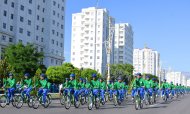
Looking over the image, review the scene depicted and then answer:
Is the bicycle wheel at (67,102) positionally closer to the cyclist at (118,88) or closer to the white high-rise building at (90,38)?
the cyclist at (118,88)

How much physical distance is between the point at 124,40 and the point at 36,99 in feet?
493

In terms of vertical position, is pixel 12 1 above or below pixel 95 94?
above

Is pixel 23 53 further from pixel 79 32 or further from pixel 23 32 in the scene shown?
pixel 79 32

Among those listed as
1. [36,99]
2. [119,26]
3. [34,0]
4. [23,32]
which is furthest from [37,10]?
[119,26]

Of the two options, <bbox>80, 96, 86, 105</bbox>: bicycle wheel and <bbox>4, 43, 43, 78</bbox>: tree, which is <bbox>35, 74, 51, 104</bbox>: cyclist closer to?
<bbox>80, 96, 86, 105</bbox>: bicycle wheel

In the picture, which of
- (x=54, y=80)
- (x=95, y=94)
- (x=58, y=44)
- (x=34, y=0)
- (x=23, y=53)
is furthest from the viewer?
(x=58, y=44)

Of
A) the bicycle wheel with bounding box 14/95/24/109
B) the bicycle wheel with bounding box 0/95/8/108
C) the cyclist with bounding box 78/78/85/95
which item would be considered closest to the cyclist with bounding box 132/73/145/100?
the cyclist with bounding box 78/78/85/95

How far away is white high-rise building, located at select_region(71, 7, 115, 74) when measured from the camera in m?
140

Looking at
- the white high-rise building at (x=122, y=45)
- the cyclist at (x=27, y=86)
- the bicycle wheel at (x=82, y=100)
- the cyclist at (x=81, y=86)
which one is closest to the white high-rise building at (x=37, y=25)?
the cyclist at (x=81, y=86)

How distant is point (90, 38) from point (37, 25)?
211 feet

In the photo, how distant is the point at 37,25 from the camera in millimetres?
80438

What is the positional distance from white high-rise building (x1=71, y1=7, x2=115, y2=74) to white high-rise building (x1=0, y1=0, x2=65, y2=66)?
4950 cm

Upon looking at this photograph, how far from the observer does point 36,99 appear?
20.8m

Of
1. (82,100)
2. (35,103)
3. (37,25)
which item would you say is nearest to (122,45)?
(37,25)
